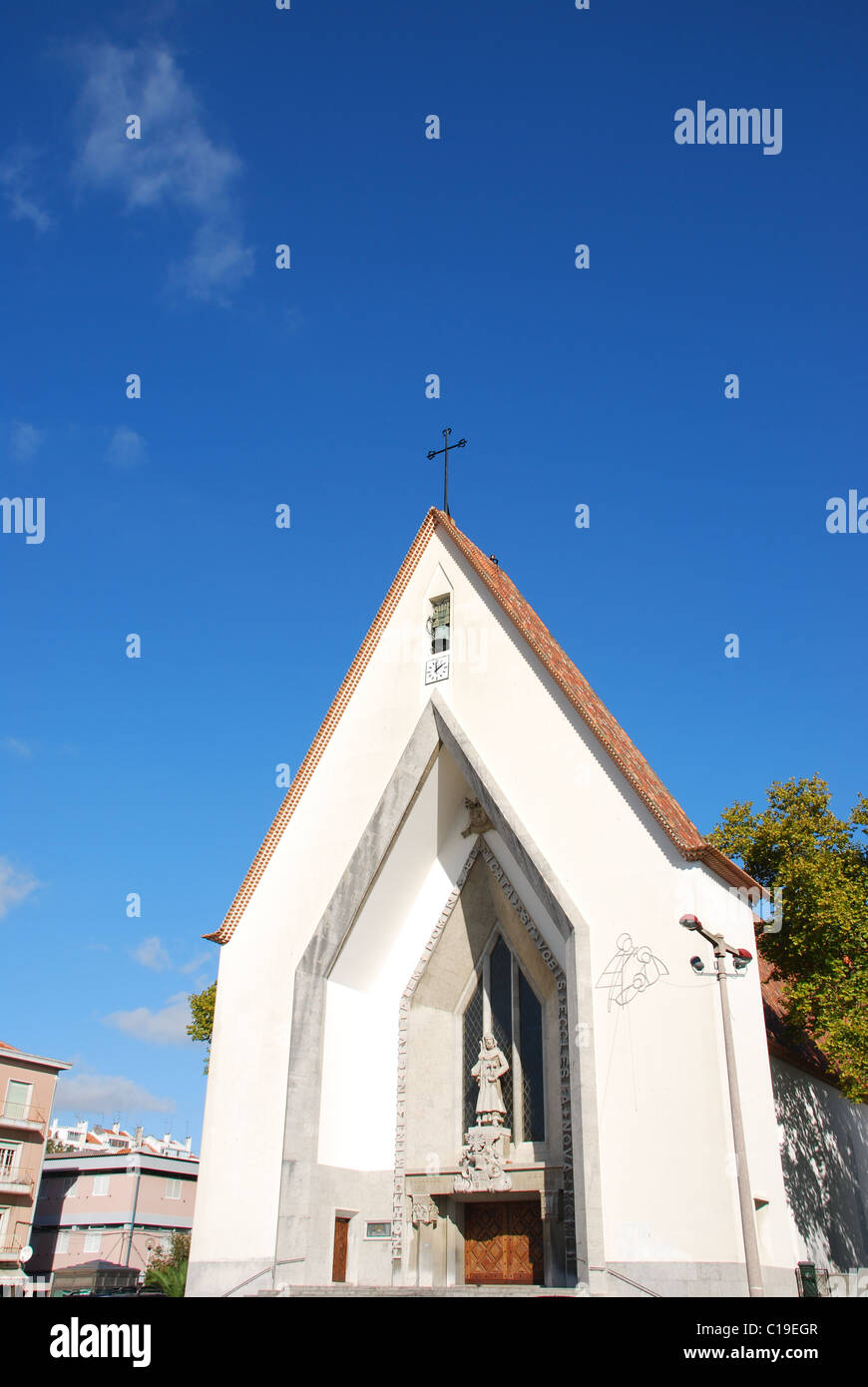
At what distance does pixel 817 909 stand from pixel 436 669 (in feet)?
27.1

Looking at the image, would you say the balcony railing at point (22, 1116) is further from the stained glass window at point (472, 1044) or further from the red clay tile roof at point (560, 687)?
the stained glass window at point (472, 1044)

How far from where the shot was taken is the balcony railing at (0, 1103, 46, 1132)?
38.3 m

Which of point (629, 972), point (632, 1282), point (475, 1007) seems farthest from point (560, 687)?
point (632, 1282)

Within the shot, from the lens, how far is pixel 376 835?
19.3m

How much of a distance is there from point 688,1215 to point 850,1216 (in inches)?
389

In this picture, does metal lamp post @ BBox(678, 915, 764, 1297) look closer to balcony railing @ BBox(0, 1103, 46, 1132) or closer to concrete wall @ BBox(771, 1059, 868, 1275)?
concrete wall @ BBox(771, 1059, 868, 1275)

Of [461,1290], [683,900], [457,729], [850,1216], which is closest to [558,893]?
[683,900]

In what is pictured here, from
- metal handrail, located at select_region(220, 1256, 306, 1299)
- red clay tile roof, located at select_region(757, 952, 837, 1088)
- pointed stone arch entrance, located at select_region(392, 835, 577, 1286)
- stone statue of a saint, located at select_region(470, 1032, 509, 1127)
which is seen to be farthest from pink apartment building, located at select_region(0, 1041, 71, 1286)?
red clay tile roof, located at select_region(757, 952, 837, 1088)

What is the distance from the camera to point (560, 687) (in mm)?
17984

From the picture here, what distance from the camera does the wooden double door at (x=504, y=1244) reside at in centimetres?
1683

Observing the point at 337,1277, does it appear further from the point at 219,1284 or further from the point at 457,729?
the point at 457,729

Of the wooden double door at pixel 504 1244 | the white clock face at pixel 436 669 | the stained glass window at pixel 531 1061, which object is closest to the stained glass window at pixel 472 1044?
the stained glass window at pixel 531 1061

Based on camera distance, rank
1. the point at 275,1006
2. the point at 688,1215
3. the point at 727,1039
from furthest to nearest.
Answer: the point at 275,1006 < the point at 688,1215 < the point at 727,1039

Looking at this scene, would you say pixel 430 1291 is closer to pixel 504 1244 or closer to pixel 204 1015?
pixel 504 1244
